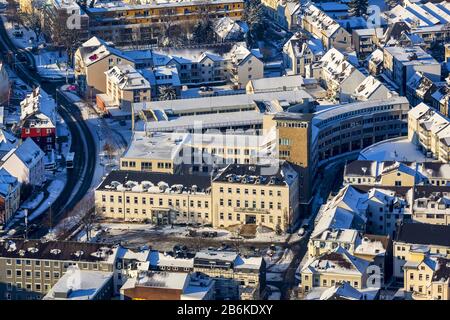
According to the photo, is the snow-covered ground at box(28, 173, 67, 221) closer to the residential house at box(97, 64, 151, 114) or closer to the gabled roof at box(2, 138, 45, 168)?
the gabled roof at box(2, 138, 45, 168)

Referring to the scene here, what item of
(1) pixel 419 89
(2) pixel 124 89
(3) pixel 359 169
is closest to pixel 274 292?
(3) pixel 359 169

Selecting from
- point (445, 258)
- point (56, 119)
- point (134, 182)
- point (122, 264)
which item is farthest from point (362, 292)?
point (56, 119)

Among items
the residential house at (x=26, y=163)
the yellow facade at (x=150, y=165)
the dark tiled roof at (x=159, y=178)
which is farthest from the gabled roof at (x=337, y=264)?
the residential house at (x=26, y=163)

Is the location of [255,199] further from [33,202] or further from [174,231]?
[33,202]

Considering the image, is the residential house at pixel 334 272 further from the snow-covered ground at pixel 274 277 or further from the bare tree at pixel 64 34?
the bare tree at pixel 64 34

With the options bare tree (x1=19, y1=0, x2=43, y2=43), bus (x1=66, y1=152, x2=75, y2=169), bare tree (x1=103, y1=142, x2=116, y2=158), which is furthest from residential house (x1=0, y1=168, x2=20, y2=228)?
bare tree (x1=19, y1=0, x2=43, y2=43)

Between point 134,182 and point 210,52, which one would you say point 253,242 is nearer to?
point 134,182

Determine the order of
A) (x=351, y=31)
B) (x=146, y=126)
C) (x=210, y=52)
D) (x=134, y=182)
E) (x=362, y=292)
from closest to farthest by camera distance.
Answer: (x=362, y=292)
(x=134, y=182)
(x=146, y=126)
(x=210, y=52)
(x=351, y=31)

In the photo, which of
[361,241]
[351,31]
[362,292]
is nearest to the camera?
[362,292]
